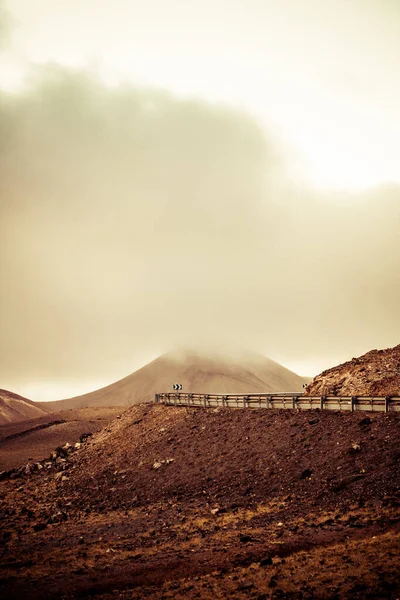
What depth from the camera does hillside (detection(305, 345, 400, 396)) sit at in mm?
46906

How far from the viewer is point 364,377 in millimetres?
49719

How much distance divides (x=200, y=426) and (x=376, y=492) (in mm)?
21433

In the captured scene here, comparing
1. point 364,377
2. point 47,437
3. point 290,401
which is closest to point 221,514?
point 290,401

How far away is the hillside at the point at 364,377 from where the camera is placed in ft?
154

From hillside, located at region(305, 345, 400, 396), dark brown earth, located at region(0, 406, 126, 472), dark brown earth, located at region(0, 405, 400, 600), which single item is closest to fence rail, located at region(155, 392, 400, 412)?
dark brown earth, located at region(0, 405, 400, 600)

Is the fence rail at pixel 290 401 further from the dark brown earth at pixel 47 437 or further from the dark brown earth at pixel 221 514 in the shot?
the dark brown earth at pixel 47 437

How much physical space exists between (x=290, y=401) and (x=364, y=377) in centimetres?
1095

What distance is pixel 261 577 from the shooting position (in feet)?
64.0

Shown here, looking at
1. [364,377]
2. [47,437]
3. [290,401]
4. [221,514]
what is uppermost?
[364,377]

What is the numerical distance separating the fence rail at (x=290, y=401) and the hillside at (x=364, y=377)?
11.6ft

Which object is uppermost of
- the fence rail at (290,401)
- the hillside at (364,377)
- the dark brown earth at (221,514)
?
the hillside at (364,377)

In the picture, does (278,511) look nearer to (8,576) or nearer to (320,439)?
(320,439)

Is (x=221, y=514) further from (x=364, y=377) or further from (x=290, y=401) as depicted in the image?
(x=364, y=377)

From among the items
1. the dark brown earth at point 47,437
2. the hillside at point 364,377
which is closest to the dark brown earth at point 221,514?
the hillside at point 364,377
